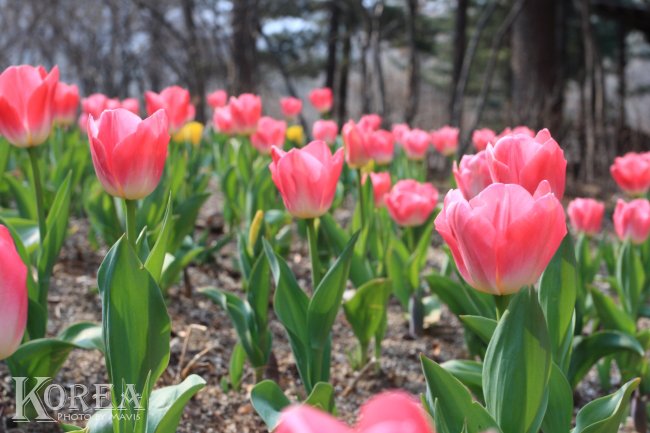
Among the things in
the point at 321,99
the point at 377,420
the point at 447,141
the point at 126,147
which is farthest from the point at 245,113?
the point at 377,420

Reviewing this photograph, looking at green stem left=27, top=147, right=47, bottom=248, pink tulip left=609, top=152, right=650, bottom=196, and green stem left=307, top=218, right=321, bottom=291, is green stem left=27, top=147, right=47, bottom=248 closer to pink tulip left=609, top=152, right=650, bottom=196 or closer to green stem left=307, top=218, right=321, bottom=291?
green stem left=307, top=218, right=321, bottom=291

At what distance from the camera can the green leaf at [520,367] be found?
36.1 inches

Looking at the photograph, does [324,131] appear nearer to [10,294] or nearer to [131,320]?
[131,320]

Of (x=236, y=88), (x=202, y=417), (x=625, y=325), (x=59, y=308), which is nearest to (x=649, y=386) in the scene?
(x=625, y=325)

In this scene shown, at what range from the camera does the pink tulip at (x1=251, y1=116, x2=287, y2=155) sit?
9.66 ft

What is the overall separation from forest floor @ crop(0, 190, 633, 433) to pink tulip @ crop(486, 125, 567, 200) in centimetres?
87

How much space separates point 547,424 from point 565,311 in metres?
0.19

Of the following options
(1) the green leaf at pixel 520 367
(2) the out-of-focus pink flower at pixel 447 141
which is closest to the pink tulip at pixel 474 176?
(1) the green leaf at pixel 520 367

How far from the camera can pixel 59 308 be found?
82.0 inches

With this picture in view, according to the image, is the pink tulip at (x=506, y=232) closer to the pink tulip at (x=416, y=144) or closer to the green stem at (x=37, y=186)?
the green stem at (x=37, y=186)

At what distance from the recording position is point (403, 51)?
51.1 ft

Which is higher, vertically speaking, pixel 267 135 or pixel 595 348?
pixel 267 135

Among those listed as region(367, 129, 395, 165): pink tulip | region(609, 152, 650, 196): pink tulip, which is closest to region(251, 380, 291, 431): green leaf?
region(367, 129, 395, 165): pink tulip

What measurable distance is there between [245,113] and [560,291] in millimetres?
1926
